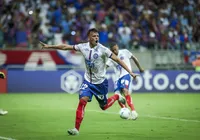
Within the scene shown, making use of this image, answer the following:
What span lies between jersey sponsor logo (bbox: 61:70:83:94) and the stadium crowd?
5.26 feet

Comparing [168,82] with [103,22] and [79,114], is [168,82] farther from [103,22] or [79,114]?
[79,114]

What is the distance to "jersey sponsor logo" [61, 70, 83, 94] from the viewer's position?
2731cm

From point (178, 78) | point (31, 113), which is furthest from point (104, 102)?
point (178, 78)

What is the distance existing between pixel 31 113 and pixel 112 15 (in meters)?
12.5

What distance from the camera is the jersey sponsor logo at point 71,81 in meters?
27.3

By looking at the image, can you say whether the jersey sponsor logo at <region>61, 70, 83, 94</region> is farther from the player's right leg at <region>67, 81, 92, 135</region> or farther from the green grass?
the player's right leg at <region>67, 81, 92, 135</region>

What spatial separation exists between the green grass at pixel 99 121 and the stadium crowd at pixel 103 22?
15.2 feet

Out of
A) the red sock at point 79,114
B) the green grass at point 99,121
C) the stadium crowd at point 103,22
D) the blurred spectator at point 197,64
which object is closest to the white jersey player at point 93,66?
the red sock at point 79,114

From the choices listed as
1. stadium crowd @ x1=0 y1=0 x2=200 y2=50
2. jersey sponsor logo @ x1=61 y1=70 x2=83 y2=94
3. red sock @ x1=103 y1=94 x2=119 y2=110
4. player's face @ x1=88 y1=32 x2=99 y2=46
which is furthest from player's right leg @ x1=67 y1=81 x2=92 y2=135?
jersey sponsor logo @ x1=61 y1=70 x2=83 y2=94

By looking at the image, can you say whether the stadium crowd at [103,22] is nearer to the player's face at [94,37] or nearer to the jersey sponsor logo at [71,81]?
the jersey sponsor logo at [71,81]

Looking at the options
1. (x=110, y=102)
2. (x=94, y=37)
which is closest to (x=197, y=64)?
(x=110, y=102)

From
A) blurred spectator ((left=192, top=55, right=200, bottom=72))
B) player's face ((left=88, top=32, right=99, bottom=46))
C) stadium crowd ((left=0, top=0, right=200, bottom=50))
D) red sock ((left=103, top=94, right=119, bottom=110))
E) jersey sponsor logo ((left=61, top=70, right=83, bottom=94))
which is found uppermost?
stadium crowd ((left=0, top=0, right=200, bottom=50))

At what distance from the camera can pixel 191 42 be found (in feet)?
95.0

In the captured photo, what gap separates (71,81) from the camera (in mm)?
27312
